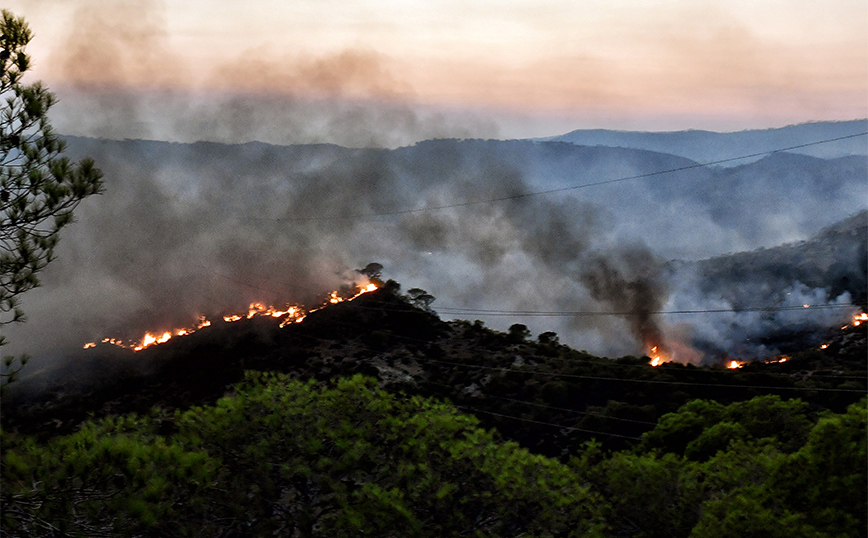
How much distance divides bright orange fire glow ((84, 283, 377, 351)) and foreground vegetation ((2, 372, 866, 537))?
76890 mm

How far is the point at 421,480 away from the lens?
15211mm

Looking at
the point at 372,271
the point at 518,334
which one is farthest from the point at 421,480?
the point at 372,271

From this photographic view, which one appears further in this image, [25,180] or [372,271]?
[372,271]

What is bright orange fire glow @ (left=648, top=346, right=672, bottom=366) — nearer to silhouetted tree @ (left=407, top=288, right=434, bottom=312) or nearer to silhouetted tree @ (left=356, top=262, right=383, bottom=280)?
silhouetted tree @ (left=407, top=288, right=434, bottom=312)

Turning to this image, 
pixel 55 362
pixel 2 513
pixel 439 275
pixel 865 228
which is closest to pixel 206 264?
pixel 55 362

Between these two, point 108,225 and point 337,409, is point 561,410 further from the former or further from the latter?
point 108,225

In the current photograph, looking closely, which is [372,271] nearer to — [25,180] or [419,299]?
[419,299]

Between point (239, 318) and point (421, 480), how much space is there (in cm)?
8513

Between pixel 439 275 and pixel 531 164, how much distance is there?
7531 cm

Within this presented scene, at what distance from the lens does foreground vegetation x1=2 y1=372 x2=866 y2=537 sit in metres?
13.1

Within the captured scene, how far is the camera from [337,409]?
16.3 meters

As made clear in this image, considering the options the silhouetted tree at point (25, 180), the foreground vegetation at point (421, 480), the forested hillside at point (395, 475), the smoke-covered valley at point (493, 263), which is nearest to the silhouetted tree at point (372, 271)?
the smoke-covered valley at point (493, 263)

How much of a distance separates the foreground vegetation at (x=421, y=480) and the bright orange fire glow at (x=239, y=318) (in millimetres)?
76890

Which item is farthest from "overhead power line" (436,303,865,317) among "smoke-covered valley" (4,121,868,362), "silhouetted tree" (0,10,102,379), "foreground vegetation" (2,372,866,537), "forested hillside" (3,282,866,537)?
"silhouetted tree" (0,10,102,379)
